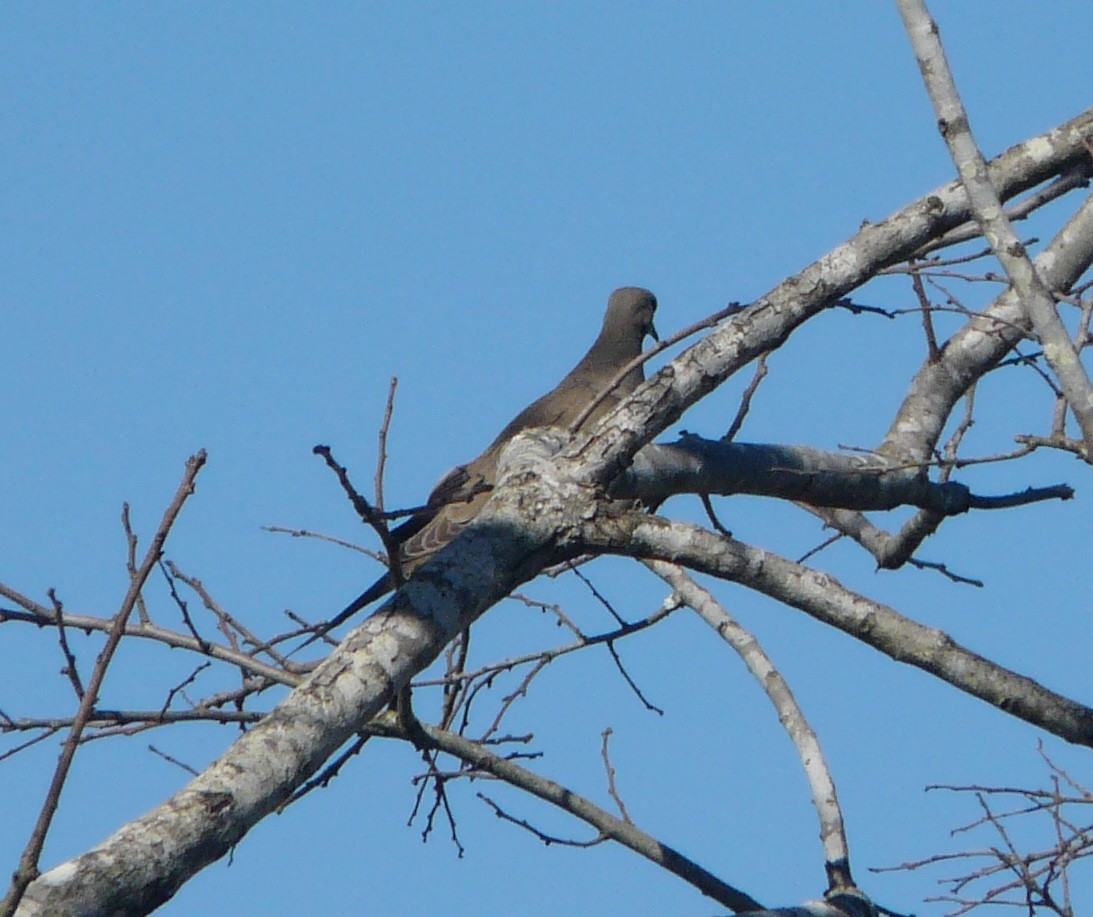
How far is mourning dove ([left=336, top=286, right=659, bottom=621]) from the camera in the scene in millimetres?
5184

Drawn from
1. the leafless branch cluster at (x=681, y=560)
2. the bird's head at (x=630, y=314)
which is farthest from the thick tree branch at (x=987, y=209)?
the bird's head at (x=630, y=314)

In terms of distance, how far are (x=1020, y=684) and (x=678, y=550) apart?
68cm

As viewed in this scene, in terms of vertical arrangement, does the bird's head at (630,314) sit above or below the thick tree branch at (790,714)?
above

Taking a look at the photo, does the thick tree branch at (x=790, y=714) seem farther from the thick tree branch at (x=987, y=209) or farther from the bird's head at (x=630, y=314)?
the bird's head at (x=630, y=314)

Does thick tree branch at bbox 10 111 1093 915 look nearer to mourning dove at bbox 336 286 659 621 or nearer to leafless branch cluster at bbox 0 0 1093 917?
leafless branch cluster at bbox 0 0 1093 917

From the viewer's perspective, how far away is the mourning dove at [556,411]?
518 centimetres

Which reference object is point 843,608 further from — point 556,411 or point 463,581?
point 556,411

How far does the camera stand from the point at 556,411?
6.36 meters

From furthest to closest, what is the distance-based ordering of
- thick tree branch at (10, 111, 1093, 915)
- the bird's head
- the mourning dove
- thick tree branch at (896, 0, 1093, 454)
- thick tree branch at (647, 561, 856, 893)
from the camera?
1. the bird's head
2. the mourning dove
3. thick tree branch at (647, 561, 856, 893)
4. thick tree branch at (896, 0, 1093, 454)
5. thick tree branch at (10, 111, 1093, 915)

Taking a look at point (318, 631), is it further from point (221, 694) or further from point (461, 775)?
point (461, 775)

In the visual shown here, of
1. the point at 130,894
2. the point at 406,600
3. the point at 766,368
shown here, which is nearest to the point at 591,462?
the point at 406,600

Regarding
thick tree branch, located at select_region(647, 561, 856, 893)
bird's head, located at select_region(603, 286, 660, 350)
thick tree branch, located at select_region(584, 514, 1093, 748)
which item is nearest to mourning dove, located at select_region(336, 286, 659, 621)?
bird's head, located at select_region(603, 286, 660, 350)

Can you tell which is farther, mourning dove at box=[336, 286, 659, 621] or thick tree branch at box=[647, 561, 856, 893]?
mourning dove at box=[336, 286, 659, 621]

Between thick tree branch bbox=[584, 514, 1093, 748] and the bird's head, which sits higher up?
the bird's head
